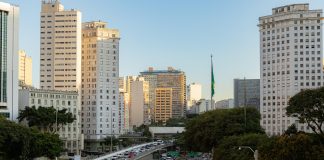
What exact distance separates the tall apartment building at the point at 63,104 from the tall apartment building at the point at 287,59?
47.4 meters

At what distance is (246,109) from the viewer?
96.8 m

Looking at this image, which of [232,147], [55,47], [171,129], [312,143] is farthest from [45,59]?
[312,143]

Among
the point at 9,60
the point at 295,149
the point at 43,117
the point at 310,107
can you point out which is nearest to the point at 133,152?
the point at 43,117

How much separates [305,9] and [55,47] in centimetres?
6469

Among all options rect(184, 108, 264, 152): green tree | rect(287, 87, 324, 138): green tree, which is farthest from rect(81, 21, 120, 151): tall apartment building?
rect(287, 87, 324, 138): green tree

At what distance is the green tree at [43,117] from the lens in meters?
120

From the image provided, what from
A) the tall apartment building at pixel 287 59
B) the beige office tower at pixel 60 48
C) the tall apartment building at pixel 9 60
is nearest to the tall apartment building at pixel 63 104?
the tall apartment building at pixel 9 60

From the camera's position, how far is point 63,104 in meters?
140

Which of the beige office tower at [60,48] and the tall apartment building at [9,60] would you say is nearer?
the tall apartment building at [9,60]

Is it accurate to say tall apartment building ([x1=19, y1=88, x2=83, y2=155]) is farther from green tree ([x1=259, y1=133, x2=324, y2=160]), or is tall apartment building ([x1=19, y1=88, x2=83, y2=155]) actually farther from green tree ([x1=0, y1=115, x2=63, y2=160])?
green tree ([x1=259, y1=133, x2=324, y2=160])

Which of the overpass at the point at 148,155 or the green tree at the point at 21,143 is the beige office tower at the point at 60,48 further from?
the green tree at the point at 21,143

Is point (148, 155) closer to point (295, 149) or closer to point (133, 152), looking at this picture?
point (133, 152)

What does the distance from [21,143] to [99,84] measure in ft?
271

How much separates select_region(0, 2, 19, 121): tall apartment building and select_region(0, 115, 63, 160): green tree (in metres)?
35.9
